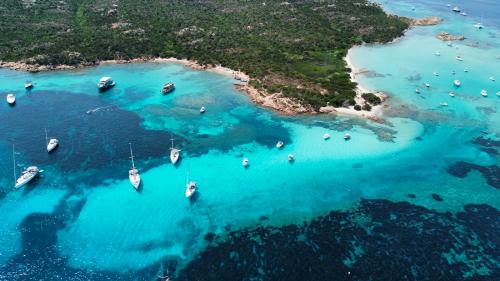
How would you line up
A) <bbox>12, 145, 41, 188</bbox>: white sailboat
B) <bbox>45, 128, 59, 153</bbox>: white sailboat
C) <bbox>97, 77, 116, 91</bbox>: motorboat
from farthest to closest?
1. <bbox>97, 77, 116, 91</bbox>: motorboat
2. <bbox>45, 128, 59, 153</bbox>: white sailboat
3. <bbox>12, 145, 41, 188</bbox>: white sailboat

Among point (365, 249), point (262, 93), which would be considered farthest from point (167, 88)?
point (365, 249)

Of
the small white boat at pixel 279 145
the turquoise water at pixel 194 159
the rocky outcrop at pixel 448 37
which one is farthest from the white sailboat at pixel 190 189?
the rocky outcrop at pixel 448 37

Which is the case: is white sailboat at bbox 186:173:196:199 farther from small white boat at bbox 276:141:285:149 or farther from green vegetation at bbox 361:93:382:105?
green vegetation at bbox 361:93:382:105

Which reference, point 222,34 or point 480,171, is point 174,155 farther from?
point 222,34

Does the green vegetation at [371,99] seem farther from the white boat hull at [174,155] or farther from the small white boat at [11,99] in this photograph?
the small white boat at [11,99]

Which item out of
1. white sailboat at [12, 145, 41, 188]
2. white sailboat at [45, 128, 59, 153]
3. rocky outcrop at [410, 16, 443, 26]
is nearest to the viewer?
→ white sailboat at [12, 145, 41, 188]

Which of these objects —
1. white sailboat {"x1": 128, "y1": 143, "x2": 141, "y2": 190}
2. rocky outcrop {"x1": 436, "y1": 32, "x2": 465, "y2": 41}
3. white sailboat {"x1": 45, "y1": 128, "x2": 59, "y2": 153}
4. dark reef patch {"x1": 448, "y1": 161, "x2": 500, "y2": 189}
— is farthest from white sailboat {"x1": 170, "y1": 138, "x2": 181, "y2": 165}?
rocky outcrop {"x1": 436, "y1": 32, "x2": 465, "y2": 41}

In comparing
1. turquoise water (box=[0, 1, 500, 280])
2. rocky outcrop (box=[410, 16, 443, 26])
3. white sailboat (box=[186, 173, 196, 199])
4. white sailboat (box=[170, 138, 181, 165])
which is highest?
white sailboat (box=[186, 173, 196, 199])
